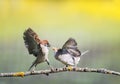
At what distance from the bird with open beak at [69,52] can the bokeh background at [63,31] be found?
2 cm

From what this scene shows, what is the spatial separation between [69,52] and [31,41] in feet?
0.68

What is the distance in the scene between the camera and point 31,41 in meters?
1.69

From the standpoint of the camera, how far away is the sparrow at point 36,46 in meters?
1.68

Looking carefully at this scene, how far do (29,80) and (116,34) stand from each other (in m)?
0.52

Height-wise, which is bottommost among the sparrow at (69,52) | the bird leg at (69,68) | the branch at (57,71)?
the branch at (57,71)

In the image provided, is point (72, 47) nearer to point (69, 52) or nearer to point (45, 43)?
point (69, 52)

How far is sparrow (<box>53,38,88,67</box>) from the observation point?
66.7 inches

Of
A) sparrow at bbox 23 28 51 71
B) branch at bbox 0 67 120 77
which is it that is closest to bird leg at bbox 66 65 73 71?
branch at bbox 0 67 120 77

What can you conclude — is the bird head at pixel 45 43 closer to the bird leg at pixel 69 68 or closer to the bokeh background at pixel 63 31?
the bokeh background at pixel 63 31

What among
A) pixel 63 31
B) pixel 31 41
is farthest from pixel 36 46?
pixel 63 31

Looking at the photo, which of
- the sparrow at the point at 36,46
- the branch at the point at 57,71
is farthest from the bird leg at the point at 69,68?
the sparrow at the point at 36,46

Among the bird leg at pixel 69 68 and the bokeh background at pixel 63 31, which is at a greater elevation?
the bokeh background at pixel 63 31

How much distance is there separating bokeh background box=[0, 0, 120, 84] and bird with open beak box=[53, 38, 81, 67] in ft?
0.07

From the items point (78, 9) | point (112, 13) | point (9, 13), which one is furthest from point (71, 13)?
point (9, 13)
